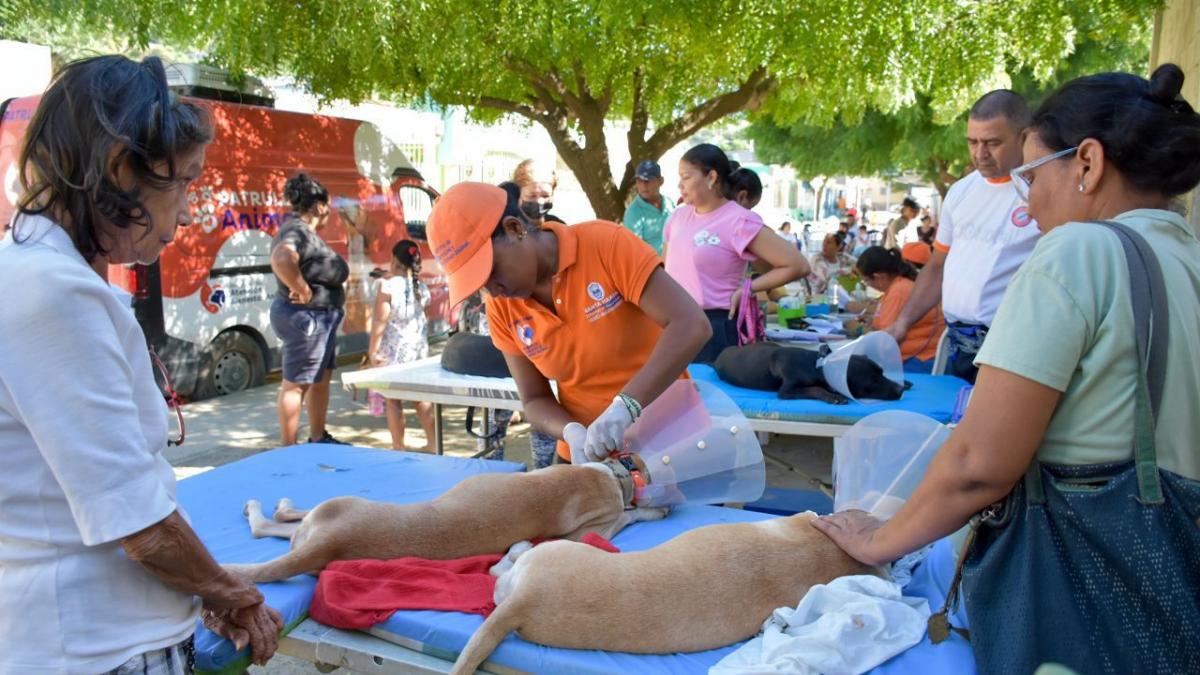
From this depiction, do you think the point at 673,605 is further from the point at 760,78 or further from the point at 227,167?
the point at 760,78

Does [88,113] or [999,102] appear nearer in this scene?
[88,113]

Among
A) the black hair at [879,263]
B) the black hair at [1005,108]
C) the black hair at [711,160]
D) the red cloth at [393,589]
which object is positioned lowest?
the red cloth at [393,589]

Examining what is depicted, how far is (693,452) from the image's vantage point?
283 cm

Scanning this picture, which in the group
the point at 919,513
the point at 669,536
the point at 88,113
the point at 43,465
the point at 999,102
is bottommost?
the point at 669,536

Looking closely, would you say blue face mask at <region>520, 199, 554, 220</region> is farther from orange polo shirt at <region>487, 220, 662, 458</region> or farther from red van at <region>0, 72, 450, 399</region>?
red van at <region>0, 72, 450, 399</region>

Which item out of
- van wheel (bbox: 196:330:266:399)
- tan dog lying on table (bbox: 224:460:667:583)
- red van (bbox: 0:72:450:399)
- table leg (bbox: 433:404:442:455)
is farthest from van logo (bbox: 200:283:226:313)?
tan dog lying on table (bbox: 224:460:667:583)

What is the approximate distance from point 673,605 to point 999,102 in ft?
9.78

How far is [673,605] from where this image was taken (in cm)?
207

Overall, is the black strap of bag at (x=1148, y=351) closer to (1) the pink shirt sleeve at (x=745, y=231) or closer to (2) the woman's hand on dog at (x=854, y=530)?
(2) the woman's hand on dog at (x=854, y=530)

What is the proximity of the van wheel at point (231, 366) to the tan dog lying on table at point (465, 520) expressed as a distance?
6424 mm

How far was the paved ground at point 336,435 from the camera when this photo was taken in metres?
6.71

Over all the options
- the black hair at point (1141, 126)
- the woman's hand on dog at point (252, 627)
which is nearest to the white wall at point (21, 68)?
the woman's hand on dog at point (252, 627)

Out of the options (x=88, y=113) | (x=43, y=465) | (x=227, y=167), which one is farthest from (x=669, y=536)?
(x=227, y=167)

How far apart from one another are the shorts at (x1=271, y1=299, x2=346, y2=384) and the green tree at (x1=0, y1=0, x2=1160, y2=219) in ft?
9.03
